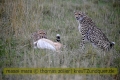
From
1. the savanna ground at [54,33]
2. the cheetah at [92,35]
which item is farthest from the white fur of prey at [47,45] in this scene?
the cheetah at [92,35]

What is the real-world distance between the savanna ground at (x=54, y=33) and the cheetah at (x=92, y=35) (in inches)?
5.4

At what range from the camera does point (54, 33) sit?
6715mm

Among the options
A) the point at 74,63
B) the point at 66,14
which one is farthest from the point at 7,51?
the point at 66,14

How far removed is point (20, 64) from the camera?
496 centimetres

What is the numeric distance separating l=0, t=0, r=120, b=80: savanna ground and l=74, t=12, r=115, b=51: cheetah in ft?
0.45

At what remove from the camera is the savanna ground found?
4859 mm

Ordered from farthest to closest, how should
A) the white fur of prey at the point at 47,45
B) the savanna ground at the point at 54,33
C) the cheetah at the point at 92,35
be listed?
the cheetah at the point at 92,35, the white fur of prey at the point at 47,45, the savanna ground at the point at 54,33

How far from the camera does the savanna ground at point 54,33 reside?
4859 mm

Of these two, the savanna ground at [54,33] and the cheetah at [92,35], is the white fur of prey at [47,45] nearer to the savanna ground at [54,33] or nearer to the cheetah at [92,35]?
the savanna ground at [54,33]

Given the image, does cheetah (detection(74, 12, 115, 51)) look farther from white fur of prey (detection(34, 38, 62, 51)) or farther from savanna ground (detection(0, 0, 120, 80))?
white fur of prey (detection(34, 38, 62, 51))

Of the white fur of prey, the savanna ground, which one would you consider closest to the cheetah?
the savanna ground

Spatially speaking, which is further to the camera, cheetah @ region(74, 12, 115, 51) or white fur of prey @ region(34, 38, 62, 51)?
cheetah @ region(74, 12, 115, 51)

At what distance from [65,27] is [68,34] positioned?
1.36 ft

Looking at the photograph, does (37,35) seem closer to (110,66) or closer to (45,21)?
(45,21)
